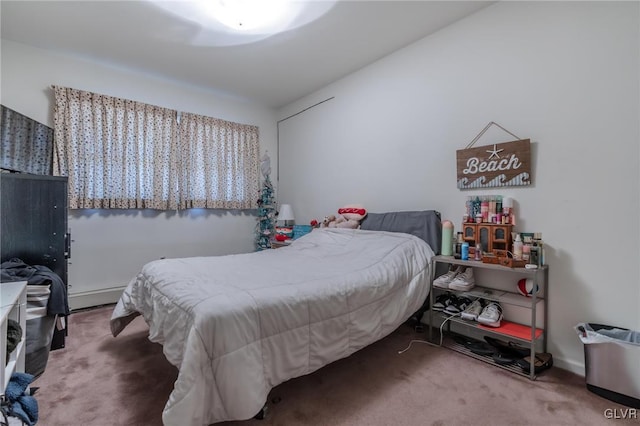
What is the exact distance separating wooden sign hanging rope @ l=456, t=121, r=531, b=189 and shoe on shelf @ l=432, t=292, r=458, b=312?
96 centimetres

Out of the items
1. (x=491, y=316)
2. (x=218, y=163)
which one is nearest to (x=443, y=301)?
(x=491, y=316)

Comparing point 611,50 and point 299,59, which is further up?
point 299,59

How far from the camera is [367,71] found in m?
3.33

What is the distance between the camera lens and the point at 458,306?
2244mm

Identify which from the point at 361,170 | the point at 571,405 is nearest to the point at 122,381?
the point at 571,405

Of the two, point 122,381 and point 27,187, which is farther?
point 27,187

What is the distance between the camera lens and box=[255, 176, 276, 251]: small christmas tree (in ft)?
14.6

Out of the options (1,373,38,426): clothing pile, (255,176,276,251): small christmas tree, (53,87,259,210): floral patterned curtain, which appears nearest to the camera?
(1,373,38,426): clothing pile

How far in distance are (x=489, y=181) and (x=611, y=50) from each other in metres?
1.05

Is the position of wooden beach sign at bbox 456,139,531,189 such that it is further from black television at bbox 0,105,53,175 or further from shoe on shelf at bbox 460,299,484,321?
black television at bbox 0,105,53,175

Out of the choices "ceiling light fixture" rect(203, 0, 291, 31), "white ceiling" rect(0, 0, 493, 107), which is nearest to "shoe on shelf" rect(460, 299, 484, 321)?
"white ceiling" rect(0, 0, 493, 107)

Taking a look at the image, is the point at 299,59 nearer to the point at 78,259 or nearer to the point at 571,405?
the point at 78,259

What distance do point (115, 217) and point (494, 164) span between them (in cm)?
408

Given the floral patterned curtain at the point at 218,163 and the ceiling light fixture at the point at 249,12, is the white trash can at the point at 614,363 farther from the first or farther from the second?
the floral patterned curtain at the point at 218,163
